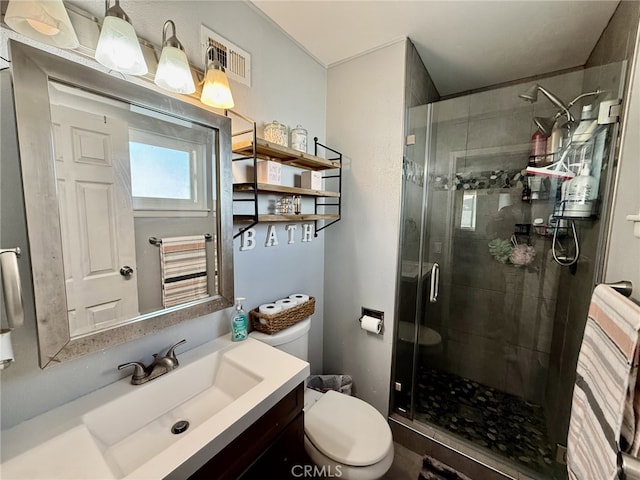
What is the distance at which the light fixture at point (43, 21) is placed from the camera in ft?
2.07

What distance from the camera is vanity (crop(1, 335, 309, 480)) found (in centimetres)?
64

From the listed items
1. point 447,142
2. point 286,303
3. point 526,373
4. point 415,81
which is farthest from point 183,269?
point 526,373

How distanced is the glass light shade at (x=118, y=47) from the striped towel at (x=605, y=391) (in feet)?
5.12

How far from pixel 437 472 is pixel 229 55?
97.3 inches

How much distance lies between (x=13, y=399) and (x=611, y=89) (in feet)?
8.35

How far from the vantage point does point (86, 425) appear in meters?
0.76

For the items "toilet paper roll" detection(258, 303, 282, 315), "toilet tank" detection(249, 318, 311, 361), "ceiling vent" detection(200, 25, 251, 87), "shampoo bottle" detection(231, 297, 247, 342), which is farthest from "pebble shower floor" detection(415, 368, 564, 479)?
"ceiling vent" detection(200, 25, 251, 87)

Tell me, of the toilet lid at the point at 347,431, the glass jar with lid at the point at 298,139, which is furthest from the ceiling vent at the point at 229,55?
the toilet lid at the point at 347,431

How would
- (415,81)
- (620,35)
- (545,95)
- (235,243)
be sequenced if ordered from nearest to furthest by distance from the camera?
(620,35)
(235,243)
(545,95)
(415,81)

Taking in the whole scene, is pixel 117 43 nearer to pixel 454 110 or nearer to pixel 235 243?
pixel 235 243

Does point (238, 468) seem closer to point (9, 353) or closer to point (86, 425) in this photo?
point (86, 425)

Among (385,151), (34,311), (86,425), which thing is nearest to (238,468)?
(86,425)

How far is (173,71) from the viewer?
896mm

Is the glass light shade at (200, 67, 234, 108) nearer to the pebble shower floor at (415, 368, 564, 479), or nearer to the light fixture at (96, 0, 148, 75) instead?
the light fixture at (96, 0, 148, 75)
